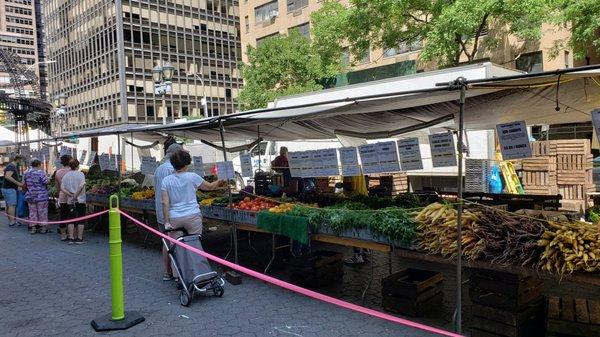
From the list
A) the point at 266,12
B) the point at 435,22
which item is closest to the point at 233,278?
the point at 435,22

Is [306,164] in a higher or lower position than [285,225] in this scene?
higher

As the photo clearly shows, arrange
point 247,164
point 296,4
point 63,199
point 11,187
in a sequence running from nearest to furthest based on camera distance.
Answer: point 247,164 < point 63,199 < point 11,187 < point 296,4

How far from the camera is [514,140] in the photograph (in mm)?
4637

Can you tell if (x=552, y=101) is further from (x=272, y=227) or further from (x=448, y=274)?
(x=272, y=227)

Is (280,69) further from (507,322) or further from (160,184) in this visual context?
(507,322)

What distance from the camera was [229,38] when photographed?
68062mm

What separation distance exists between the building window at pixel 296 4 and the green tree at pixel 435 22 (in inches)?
648

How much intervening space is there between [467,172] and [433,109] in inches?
261

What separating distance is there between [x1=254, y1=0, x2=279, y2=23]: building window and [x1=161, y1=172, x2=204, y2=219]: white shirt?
38916 millimetres

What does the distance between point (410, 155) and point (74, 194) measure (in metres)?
7.42

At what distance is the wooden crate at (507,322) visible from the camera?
14.6 ft

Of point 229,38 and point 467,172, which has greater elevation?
point 229,38

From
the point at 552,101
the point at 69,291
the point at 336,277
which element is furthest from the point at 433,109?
the point at 69,291

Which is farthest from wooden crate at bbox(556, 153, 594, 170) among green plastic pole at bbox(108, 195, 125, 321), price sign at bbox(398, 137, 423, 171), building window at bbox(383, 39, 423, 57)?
building window at bbox(383, 39, 423, 57)
